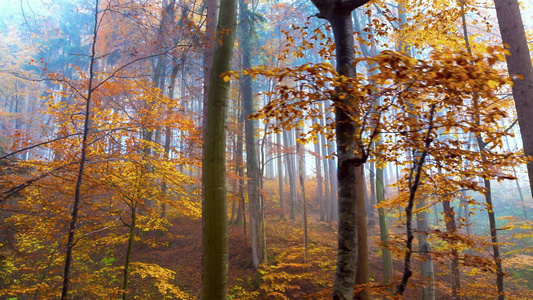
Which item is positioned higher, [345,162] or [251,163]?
[251,163]

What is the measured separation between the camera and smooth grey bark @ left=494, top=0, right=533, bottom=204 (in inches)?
166

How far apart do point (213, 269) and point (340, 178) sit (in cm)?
181

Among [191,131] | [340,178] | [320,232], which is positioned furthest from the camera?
[320,232]

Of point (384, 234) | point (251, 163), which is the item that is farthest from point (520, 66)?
point (251, 163)

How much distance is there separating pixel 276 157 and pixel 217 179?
627cm

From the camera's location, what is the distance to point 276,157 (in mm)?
9719

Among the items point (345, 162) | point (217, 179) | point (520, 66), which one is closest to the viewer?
point (345, 162)

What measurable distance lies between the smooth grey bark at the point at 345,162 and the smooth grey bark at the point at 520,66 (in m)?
3.15

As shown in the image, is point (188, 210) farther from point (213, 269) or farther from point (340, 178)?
point (340, 178)

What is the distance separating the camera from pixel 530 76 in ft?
14.0

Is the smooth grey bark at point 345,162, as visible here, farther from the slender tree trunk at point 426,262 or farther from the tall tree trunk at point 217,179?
the slender tree trunk at point 426,262

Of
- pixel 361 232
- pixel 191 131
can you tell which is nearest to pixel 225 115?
pixel 361 232

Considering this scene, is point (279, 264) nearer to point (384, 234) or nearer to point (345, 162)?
point (384, 234)

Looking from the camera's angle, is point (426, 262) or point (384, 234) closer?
point (426, 262)
